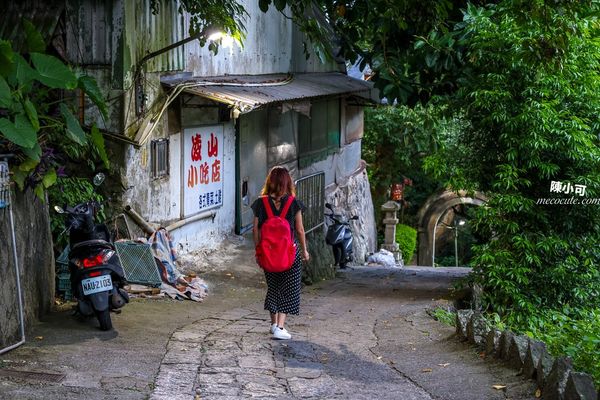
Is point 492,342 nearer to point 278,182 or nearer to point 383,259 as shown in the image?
point 278,182

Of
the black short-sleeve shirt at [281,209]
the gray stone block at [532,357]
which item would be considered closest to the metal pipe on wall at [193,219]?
the black short-sleeve shirt at [281,209]

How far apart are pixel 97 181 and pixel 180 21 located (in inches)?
148

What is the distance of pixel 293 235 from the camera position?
8.67 meters

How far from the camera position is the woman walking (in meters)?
8.55

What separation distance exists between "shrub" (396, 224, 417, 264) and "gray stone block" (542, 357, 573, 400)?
73.3 ft

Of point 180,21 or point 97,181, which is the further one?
point 180,21

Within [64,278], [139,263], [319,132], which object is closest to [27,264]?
[64,278]

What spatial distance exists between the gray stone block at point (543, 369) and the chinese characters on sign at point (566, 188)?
235 inches

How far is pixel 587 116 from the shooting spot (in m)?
12.0

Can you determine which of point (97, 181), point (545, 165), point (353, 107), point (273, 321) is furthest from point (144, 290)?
point (353, 107)

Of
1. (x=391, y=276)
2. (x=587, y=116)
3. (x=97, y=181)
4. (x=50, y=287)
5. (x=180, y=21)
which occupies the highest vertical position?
(x=180, y=21)

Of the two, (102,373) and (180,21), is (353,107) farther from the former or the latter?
(102,373)

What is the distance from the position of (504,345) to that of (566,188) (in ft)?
17.5

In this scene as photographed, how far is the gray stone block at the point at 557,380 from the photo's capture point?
574 cm
